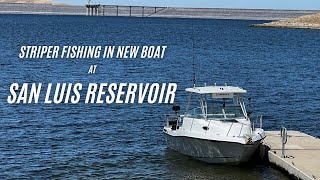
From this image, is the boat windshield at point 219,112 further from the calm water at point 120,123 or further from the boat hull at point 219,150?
the calm water at point 120,123

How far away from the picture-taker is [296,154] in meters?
27.8

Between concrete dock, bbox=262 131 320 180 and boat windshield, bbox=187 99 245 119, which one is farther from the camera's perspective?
boat windshield, bbox=187 99 245 119

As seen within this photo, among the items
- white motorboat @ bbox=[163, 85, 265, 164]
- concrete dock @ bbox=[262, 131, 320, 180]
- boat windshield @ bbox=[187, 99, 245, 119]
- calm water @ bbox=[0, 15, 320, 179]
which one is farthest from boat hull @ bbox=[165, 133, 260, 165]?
boat windshield @ bbox=[187, 99, 245, 119]

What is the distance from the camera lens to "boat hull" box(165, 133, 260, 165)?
91.2ft

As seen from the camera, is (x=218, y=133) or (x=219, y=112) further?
(x=219, y=112)

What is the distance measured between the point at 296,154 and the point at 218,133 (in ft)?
10.4

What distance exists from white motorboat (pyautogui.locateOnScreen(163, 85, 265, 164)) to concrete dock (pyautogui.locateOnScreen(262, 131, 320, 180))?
2.72 feet

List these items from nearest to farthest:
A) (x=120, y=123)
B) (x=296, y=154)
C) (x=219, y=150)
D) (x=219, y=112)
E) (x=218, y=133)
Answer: (x=296, y=154)
(x=218, y=133)
(x=219, y=150)
(x=219, y=112)
(x=120, y=123)

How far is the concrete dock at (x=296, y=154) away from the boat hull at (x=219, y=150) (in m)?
0.98

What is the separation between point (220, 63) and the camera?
271 ft

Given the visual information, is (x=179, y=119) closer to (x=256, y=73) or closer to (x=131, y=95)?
(x=131, y=95)

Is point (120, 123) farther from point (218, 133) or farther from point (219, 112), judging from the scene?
point (218, 133)

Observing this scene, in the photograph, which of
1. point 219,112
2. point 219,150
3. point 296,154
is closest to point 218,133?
point 219,150

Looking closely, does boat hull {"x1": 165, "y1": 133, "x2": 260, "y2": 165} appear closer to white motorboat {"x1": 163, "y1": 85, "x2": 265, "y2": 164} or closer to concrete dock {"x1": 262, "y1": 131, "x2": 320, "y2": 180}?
white motorboat {"x1": 163, "y1": 85, "x2": 265, "y2": 164}
